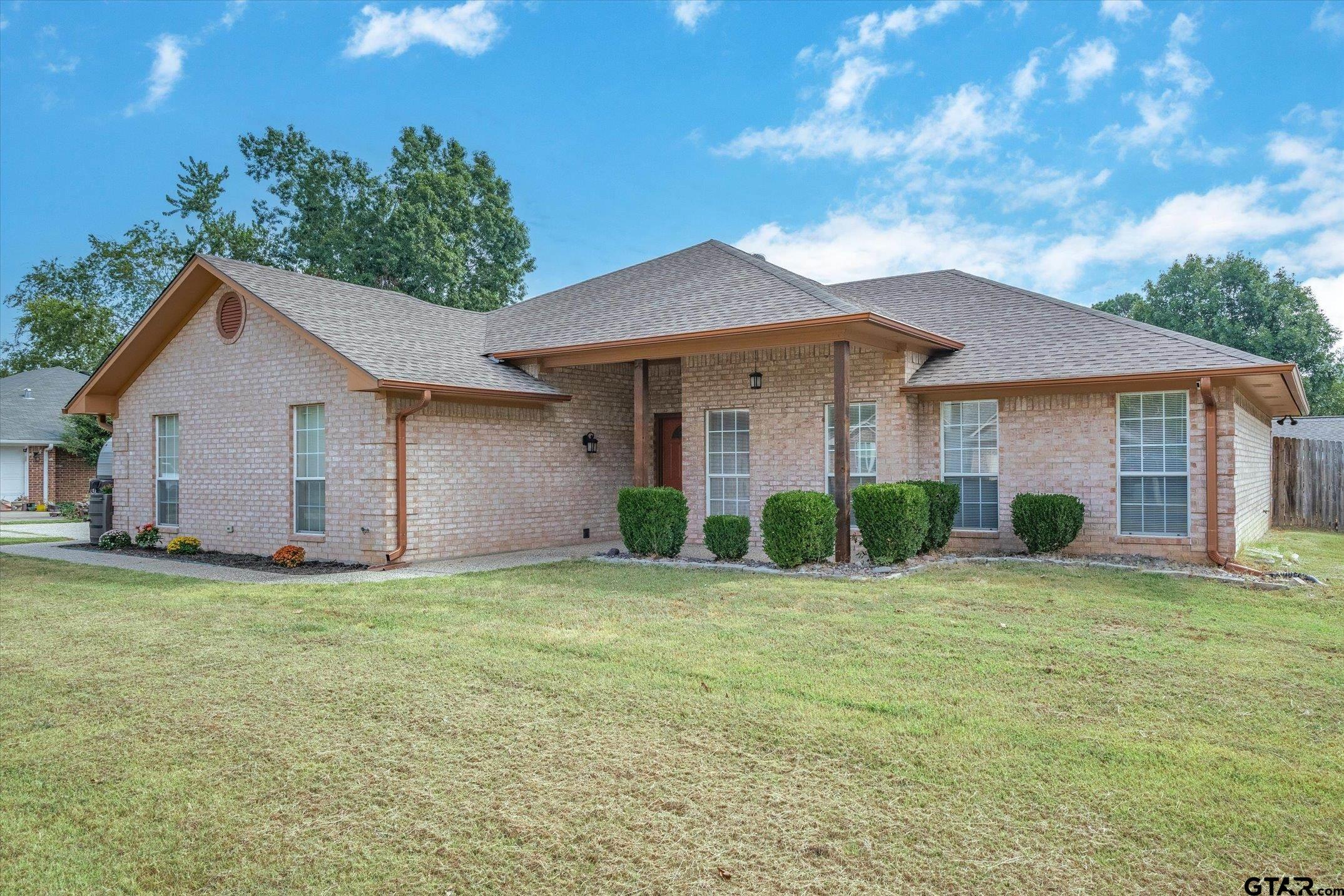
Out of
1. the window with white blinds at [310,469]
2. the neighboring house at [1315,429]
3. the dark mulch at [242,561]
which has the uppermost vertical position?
the neighboring house at [1315,429]

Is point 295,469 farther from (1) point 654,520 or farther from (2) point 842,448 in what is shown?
(2) point 842,448

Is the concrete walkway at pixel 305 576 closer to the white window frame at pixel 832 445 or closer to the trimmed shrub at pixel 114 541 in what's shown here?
the trimmed shrub at pixel 114 541

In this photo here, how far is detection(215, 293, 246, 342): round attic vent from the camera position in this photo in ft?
43.5

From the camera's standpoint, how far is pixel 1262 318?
1419 inches

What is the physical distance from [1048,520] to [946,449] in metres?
2.03

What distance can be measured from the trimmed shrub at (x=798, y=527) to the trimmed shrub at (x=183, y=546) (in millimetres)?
9649

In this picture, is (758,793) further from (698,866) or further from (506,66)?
(506,66)

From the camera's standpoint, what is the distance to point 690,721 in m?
4.53

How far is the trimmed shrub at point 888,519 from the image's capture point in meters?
10.5

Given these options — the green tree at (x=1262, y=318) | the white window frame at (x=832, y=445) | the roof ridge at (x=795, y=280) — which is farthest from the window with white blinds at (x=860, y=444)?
the green tree at (x=1262, y=318)

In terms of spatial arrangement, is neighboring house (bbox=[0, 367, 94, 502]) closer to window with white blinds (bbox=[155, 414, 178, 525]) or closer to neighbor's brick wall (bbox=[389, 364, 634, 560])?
window with white blinds (bbox=[155, 414, 178, 525])

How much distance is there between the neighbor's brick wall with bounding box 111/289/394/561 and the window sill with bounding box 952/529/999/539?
8.49 meters

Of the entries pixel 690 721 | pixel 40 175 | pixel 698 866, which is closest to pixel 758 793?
pixel 698 866

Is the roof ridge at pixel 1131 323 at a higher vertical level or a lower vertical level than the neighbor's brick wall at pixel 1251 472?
higher
